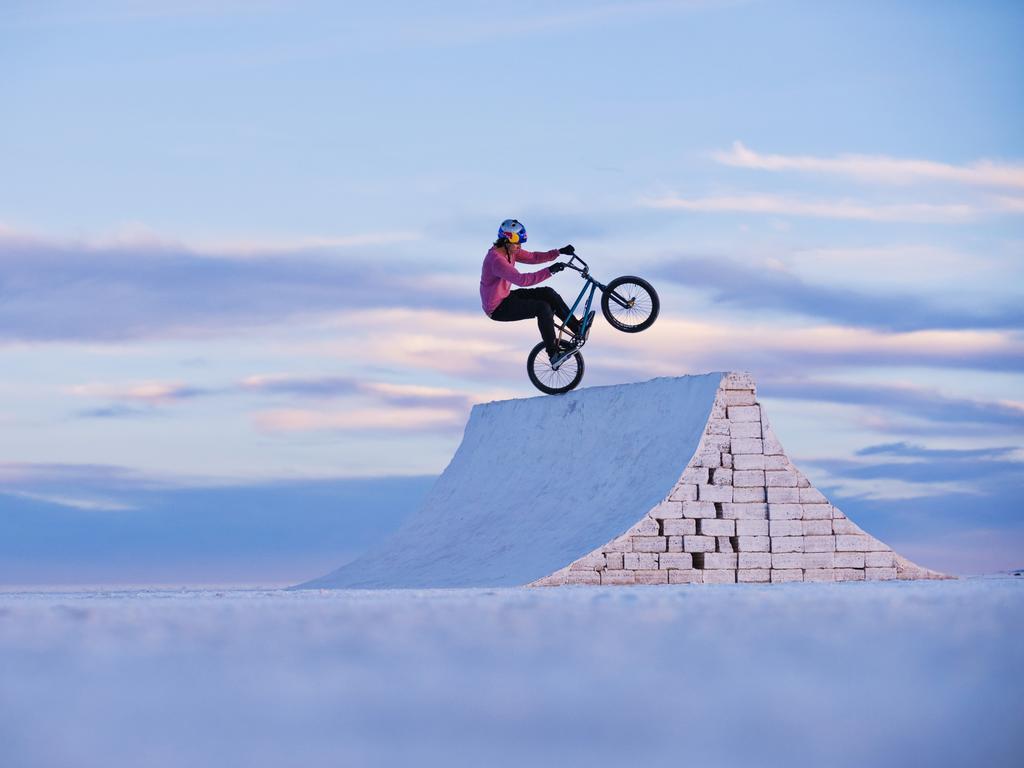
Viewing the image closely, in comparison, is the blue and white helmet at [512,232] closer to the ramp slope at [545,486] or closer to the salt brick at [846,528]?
the ramp slope at [545,486]

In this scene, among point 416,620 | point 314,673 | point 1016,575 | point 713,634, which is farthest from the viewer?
point 1016,575

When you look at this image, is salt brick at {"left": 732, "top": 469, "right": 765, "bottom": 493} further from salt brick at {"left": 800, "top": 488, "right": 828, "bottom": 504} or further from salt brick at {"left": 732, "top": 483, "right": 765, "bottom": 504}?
salt brick at {"left": 800, "top": 488, "right": 828, "bottom": 504}

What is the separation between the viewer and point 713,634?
820cm

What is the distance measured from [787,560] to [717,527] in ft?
3.09

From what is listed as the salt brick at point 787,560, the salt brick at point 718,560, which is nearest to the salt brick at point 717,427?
Result: the salt brick at point 718,560

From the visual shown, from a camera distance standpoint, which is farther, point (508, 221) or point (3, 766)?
point (508, 221)

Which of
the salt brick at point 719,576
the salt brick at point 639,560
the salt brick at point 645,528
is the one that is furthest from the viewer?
the salt brick at point 719,576

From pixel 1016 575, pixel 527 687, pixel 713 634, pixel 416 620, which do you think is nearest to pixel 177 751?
pixel 527 687

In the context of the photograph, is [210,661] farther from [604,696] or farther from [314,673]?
[604,696]

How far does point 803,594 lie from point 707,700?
24.1 feet

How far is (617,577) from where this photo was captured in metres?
15.1

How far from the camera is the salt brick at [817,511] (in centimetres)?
1628

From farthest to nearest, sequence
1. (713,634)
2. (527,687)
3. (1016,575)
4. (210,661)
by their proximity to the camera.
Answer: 1. (1016,575)
2. (713,634)
3. (210,661)
4. (527,687)

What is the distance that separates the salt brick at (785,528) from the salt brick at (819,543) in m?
0.13
